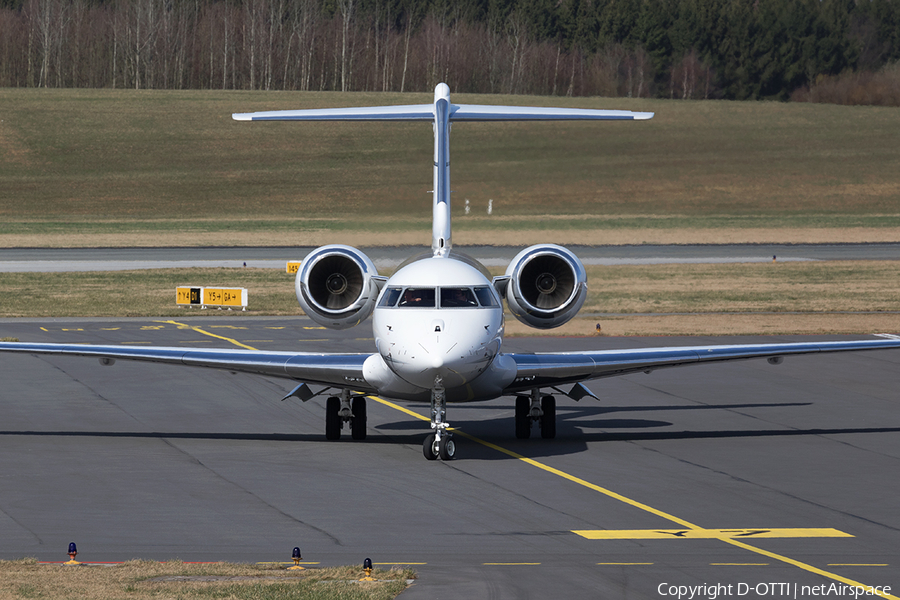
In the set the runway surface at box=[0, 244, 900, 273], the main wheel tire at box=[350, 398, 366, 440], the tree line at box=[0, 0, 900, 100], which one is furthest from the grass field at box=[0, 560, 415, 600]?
the tree line at box=[0, 0, 900, 100]

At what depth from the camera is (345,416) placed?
20.2 meters

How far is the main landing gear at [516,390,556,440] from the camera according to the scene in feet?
66.7

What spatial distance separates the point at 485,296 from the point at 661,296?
29.7 metres

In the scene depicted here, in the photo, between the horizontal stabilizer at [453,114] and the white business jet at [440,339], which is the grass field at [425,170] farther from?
the white business jet at [440,339]

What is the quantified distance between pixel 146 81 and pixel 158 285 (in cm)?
10531

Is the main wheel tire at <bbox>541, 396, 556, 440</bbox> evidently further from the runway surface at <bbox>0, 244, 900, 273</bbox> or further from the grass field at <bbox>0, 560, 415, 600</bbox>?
the runway surface at <bbox>0, 244, 900, 273</bbox>

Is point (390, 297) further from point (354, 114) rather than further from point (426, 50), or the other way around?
point (426, 50)

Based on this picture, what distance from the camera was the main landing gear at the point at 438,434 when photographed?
1773 centimetres

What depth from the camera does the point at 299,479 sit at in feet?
56.0

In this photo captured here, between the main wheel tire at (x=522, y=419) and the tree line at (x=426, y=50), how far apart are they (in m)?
126

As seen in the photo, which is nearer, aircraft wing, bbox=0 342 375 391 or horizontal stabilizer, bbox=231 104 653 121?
aircraft wing, bbox=0 342 375 391

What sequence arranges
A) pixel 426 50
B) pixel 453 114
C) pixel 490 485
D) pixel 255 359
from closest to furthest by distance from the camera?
pixel 490 485, pixel 255 359, pixel 453 114, pixel 426 50

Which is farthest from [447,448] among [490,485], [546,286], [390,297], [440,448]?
[546,286]

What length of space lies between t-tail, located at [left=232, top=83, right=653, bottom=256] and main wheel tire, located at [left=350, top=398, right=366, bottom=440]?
113 inches
